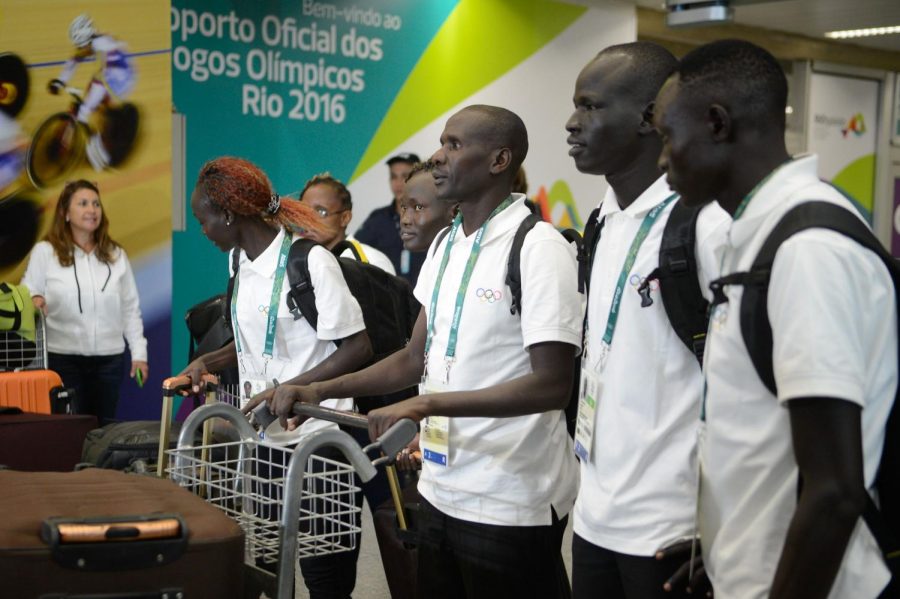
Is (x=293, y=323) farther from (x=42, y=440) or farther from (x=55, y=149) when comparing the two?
(x=55, y=149)

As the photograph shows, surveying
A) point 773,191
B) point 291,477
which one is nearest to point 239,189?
point 291,477

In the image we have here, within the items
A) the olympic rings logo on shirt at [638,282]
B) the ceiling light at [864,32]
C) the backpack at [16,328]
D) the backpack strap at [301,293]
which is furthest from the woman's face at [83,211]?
the ceiling light at [864,32]

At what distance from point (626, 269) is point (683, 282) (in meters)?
0.14

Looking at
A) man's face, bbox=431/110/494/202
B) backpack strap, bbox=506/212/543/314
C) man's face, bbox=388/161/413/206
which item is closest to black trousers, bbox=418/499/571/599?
backpack strap, bbox=506/212/543/314

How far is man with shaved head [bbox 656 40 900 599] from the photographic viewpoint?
1.33 meters

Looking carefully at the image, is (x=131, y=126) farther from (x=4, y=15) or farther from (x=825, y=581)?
(x=825, y=581)

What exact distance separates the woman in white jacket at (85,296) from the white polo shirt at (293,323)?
328 centimetres

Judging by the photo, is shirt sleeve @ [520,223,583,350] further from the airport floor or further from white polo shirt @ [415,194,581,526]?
the airport floor

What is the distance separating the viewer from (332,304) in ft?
10.8

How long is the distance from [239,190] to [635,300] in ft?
5.38

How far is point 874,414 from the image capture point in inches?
54.6

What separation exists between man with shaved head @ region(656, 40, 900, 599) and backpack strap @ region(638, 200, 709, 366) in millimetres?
386

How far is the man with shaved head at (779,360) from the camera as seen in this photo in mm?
1328

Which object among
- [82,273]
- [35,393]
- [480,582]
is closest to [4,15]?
[82,273]
